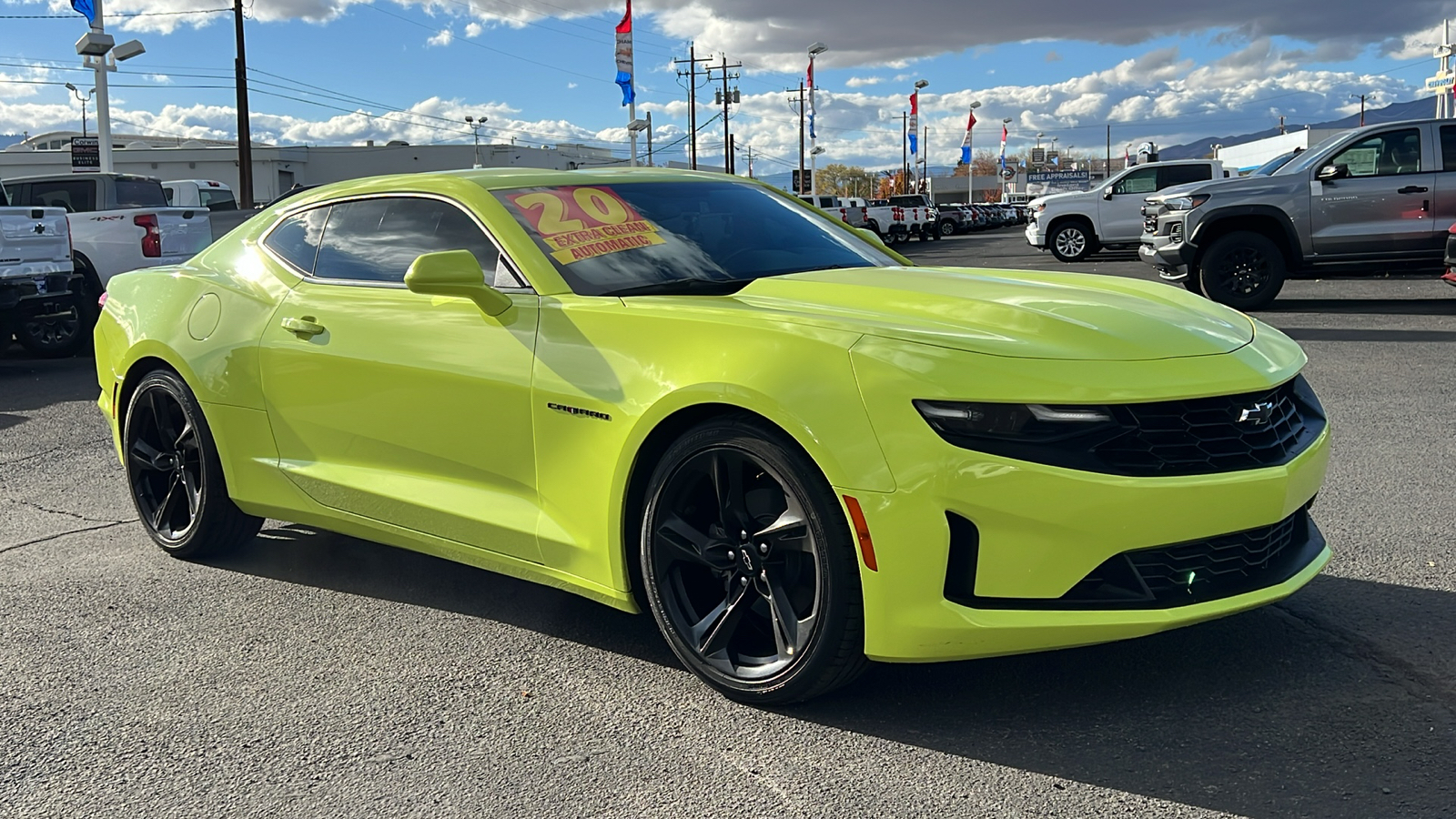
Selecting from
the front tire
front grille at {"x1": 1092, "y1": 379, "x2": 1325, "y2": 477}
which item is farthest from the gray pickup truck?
the front tire

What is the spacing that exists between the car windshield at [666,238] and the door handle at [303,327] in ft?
2.71

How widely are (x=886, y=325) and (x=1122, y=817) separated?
4.14ft

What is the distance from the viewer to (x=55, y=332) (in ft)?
41.9

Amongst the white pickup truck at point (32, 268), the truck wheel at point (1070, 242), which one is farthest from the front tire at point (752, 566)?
the truck wheel at point (1070, 242)

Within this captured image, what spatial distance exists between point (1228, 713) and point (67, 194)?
15576mm

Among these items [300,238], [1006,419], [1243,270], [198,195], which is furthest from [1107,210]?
[1006,419]

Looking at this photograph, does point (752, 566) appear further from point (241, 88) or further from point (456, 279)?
point (241, 88)

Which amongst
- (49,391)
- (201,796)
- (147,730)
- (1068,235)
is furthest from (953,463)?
(1068,235)

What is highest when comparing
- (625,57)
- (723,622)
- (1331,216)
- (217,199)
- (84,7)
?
(625,57)

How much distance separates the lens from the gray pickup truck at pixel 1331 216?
13.0 meters

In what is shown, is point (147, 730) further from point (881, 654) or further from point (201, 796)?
point (881, 654)

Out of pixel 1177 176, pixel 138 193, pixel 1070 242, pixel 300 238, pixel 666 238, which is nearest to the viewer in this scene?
pixel 666 238

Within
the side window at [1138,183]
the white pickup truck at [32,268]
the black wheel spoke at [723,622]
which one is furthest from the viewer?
the side window at [1138,183]

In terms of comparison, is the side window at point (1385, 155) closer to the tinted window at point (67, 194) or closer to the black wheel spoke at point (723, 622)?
the black wheel spoke at point (723, 622)
